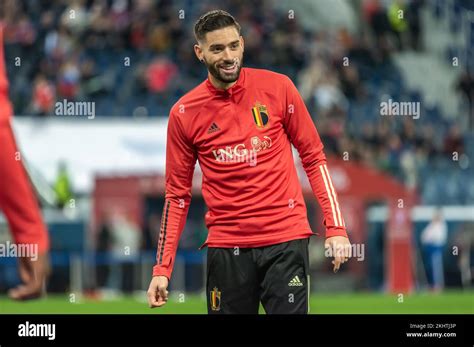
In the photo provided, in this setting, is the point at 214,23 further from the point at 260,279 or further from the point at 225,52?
the point at 260,279

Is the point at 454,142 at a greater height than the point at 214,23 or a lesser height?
greater

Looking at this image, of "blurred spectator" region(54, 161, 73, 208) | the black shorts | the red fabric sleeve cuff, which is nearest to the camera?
the red fabric sleeve cuff

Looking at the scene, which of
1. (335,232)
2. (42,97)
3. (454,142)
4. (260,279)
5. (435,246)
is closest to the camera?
(335,232)

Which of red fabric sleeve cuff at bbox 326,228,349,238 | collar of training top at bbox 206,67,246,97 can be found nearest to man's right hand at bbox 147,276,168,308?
red fabric sleeve cuff at bbox 326,228,349,238

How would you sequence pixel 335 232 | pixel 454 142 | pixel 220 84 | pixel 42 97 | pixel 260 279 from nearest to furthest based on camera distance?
Result: pixel 335 232 → pixel 260 279 → pixel 220 84 → pixel 42 97 → pixel 454 142

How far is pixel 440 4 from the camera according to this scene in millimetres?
23328

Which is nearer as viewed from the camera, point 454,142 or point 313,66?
point 454,142

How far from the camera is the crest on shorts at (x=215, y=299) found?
5379 millimetres

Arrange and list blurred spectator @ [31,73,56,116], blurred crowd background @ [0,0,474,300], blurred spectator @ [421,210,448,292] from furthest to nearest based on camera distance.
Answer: blurred crowd background @ [0,0,474,300], blurred spectator @ [31,73,56,116], blurred spectator @ [421,210,448,292]

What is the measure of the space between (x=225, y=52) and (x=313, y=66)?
16.7 meters

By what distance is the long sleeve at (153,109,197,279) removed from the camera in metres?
5.49

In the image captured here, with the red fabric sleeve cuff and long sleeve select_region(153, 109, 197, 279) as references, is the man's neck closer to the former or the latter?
long sleeve select_region(153, 109, 197, 279)

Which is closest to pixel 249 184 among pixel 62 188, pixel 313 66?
pixel 62 188

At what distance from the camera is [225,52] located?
5254 millimetres
